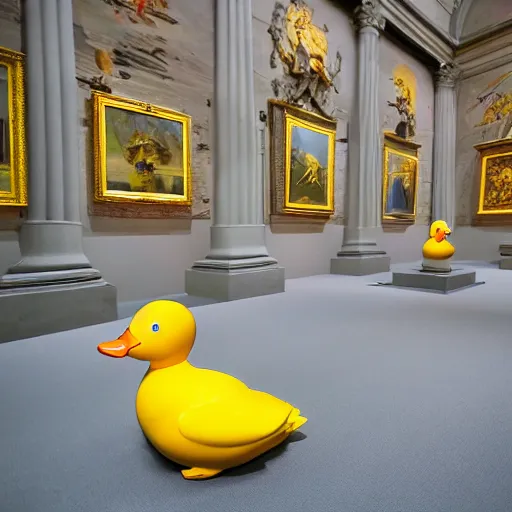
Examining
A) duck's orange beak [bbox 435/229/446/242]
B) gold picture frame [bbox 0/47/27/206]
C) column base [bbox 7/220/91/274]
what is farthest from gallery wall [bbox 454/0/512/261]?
gold picture frame [bbox 0/47/27/206]

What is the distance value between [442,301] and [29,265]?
4.15 metres

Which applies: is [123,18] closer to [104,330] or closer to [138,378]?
[104,330]

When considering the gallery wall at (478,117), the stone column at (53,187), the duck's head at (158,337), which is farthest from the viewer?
the gallery wall at (478,117)

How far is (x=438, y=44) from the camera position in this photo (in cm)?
958

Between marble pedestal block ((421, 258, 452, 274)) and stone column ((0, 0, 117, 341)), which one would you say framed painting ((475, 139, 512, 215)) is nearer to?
marble pedestal block ((421, 258, 452, 274))

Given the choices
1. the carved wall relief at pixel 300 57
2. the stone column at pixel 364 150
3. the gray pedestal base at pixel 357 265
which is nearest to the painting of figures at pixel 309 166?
the carved wall relief at pixel 300 57

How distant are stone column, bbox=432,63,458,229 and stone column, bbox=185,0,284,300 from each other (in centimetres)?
694

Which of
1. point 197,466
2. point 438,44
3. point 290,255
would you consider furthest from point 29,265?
point 438,44

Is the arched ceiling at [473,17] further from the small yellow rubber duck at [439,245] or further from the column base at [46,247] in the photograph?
the column base at [46,247]

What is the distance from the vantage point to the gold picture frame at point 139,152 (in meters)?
3.94

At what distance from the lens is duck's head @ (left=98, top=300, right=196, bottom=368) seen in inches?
48.4

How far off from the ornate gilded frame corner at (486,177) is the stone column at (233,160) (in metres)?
7.55

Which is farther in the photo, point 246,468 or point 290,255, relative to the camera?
point 290,255

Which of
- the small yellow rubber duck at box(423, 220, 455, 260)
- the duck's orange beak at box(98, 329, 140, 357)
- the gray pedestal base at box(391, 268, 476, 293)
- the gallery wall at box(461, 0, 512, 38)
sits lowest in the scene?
the gray pedestal base at box(391, 268, 476, 293)
